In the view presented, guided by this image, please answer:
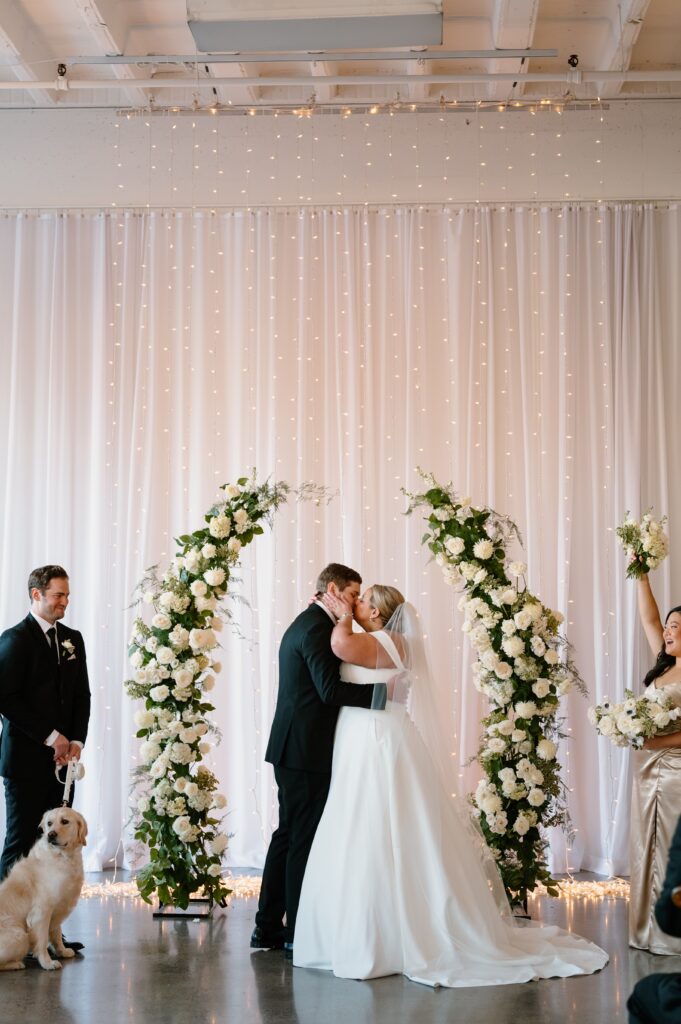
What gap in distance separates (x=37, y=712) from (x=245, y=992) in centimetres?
182

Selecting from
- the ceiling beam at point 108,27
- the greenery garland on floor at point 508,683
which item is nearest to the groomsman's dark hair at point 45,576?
the greenery garland on floor at point 508,683

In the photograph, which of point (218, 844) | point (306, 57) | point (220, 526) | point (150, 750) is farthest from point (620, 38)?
point (218, 844)

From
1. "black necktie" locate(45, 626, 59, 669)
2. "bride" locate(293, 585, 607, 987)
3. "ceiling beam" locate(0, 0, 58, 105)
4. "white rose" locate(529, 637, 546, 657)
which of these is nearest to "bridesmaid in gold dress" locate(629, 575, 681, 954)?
"bride" locate(293, 585, 607, 987)

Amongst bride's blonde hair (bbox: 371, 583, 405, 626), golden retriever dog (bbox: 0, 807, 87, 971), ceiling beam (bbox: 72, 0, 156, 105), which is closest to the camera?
golden retriever dog (bbox: 0, 807, 87, 971)

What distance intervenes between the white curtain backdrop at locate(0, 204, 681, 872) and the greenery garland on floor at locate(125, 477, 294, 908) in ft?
4.72

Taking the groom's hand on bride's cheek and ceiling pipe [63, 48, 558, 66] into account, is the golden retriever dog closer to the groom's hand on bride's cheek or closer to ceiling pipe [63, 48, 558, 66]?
the groom's hand on bride's cheek

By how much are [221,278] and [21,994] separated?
16.5 ft

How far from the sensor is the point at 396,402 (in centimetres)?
806

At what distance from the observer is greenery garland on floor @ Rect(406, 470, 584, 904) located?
Answer: 626 cm

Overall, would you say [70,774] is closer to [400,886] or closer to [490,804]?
[400,886]

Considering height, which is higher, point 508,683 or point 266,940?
point 508,683

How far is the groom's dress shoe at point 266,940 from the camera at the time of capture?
573 centimetres

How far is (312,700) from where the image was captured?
5.70 metres

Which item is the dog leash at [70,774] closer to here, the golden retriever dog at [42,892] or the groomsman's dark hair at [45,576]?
the golden retriever dog at [42,892]
